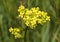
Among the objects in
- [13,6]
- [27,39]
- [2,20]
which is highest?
[13,6]

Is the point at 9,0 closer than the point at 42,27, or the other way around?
the point at 42,27

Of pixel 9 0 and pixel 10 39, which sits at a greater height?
pixel 9 0

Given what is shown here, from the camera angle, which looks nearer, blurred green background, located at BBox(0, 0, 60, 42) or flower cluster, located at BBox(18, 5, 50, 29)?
flower cluster, located at BBox(18, 5, 50, 29)

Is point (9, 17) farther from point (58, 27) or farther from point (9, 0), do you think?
point (58, 27)

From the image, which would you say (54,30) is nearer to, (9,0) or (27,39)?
(27,39)

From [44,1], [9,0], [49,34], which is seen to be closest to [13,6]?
[9,0]

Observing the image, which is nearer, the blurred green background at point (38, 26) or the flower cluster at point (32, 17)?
the flower cluster at point (32, 17)

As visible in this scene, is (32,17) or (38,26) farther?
(38,26)
